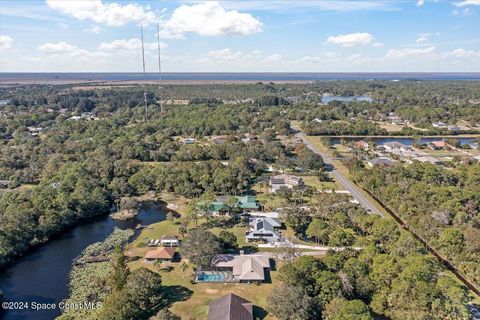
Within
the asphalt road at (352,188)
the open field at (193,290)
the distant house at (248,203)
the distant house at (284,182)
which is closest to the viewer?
the open field at (193,290)

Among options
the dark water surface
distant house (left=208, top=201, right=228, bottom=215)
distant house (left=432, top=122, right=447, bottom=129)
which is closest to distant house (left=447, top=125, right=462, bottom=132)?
distant house (left=432, top=122, right=447, bottom=129)

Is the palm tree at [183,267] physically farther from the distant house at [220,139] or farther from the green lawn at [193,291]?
the distant house at [220,139]

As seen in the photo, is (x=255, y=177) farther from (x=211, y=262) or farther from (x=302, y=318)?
(x=302, y=318)

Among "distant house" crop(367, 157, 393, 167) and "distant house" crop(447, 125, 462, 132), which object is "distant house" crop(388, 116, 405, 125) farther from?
"distant house" crop(367, 157, 393, 167)

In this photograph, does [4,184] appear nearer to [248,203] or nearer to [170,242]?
[170,242]

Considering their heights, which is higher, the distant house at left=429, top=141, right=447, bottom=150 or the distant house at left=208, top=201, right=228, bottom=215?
the distant house at left=429, top=141, right=447, bottom=150

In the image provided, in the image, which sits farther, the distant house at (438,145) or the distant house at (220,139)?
the distant house at (220,139)

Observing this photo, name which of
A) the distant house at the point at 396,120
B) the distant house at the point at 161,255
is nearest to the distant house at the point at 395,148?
the distant house at the point at 396,120
